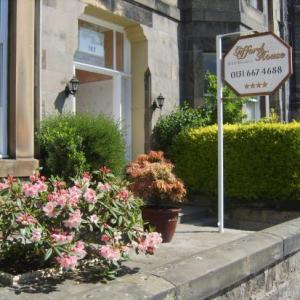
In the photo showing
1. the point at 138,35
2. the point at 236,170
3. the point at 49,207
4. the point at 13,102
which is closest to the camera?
the point at 49,207

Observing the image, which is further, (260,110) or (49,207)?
(260,110)

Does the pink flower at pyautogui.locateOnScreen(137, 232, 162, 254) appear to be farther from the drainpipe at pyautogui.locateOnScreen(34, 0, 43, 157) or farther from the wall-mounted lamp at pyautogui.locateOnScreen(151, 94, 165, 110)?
the wall-mounted lamp at pyautogui.locateOnScreen(151, 94, 165, 110)

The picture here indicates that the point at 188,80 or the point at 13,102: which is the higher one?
the point at 188,80

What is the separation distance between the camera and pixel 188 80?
46.2 feet

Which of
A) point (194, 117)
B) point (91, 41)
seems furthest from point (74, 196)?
point (194, 117)

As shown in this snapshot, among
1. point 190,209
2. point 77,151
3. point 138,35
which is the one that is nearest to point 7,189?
point 77,151

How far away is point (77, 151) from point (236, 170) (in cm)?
375

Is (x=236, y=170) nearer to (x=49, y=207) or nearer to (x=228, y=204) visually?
(x=228, y=204)

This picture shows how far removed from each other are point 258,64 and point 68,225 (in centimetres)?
490

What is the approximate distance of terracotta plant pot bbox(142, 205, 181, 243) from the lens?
7.32 m

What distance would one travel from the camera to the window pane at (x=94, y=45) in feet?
38.2

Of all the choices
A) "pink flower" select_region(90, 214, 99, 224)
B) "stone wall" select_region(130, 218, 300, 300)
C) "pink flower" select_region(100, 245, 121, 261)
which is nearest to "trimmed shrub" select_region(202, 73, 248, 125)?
"stone wall" select_region(130, 218, 300, 300)

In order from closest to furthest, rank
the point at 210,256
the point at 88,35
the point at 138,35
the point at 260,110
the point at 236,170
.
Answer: the point at 210,256
the point at 236,170
the point at 88,35
the point at 138,35
the point at 260,110

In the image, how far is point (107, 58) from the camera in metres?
12.5
